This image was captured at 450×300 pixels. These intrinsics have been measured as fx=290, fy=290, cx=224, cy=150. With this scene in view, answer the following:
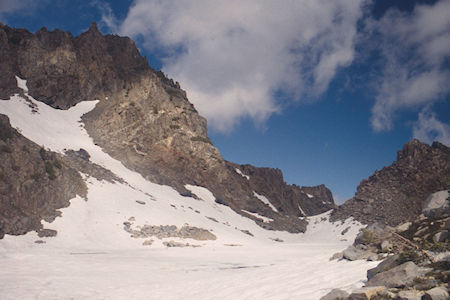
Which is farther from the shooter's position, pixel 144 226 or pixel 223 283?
pixel 144 226

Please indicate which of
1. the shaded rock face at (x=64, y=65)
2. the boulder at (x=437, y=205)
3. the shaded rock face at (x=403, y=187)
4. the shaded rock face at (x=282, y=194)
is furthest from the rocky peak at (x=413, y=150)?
the shaded rock face at (x=64, y=65)

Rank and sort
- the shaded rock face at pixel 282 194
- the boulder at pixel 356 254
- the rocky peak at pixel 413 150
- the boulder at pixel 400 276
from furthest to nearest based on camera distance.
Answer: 1. the shaded rock face at pixel 282 194
2. the rocky peak at pixel 413 150
3. the boulder at pixel 356 254
4. the boulder at pixel 400 276

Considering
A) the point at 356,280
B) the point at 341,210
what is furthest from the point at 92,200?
the point at 341,210

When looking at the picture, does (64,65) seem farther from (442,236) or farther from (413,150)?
(413,150)

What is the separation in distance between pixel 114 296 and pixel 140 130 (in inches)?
2150

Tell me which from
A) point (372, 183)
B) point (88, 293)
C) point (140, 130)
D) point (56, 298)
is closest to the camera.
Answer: point (56, 298)

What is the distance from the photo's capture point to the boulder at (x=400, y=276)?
20.1 ft

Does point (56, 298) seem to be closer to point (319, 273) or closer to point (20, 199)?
point (319, 273)

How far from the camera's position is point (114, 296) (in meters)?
9.91

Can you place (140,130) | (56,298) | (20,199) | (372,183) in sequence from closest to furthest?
(56,298), (20,199), (140,130), (372,183)

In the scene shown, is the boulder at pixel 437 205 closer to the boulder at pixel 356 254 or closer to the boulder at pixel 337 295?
the boulder at pixel 356 254

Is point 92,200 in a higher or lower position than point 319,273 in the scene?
higher

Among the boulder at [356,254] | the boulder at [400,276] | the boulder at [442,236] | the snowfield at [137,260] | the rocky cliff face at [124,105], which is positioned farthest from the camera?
the rocky cliff face at [124,105]

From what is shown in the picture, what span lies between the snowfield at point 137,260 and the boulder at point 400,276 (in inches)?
49.1
